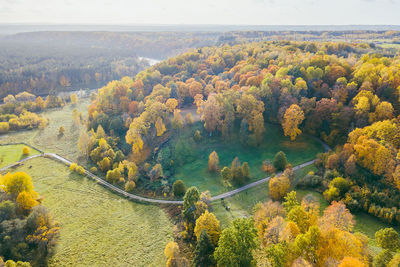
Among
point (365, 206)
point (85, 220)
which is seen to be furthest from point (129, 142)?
point (365, 206)

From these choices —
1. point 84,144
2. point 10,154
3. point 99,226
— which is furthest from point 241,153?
point 10,154

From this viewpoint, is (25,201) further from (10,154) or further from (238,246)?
(238,246)

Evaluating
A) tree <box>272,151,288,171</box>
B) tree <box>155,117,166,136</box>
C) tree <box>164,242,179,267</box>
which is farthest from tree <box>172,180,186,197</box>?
tree <box>272,151,288,171</box>

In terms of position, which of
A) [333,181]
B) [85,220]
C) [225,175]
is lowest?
[85,220]

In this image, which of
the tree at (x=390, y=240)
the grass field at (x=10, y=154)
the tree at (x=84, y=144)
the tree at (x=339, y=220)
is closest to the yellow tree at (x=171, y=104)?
the tree at (x=84, y=144)

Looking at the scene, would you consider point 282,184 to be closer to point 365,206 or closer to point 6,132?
point 365,206

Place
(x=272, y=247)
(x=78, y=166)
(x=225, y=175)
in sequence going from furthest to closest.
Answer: (x=78, y=166) < (x=225, y=175) < (x=272, y=247)

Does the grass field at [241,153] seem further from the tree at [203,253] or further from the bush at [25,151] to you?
the bush at [25,151]
